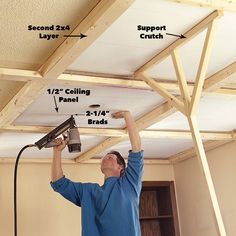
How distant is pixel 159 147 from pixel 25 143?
1.80 metres

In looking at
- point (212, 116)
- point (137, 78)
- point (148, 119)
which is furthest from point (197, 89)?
point (212, 116)

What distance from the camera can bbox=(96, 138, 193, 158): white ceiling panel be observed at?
17.5ft

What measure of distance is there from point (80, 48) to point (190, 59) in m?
0.94

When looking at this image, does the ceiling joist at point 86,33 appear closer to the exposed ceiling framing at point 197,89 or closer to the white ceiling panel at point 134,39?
the white ceiling panel at point 134,39

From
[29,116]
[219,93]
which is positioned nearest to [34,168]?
[29,116]

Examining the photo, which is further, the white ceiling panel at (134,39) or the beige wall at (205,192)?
the beige wall at (205,192)

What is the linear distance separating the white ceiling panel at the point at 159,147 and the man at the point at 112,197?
8.30ft

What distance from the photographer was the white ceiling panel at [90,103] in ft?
11.4

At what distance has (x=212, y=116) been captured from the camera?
4422 millimetres

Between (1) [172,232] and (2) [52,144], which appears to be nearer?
(2) [52,144]

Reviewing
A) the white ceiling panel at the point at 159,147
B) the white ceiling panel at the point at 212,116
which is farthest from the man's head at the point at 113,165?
the white ceiling panel at the point at 159,147

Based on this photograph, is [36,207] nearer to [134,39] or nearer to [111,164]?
[111,164]

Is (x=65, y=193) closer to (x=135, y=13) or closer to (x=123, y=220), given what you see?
(x=123, y=220)

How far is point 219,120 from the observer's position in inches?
181
